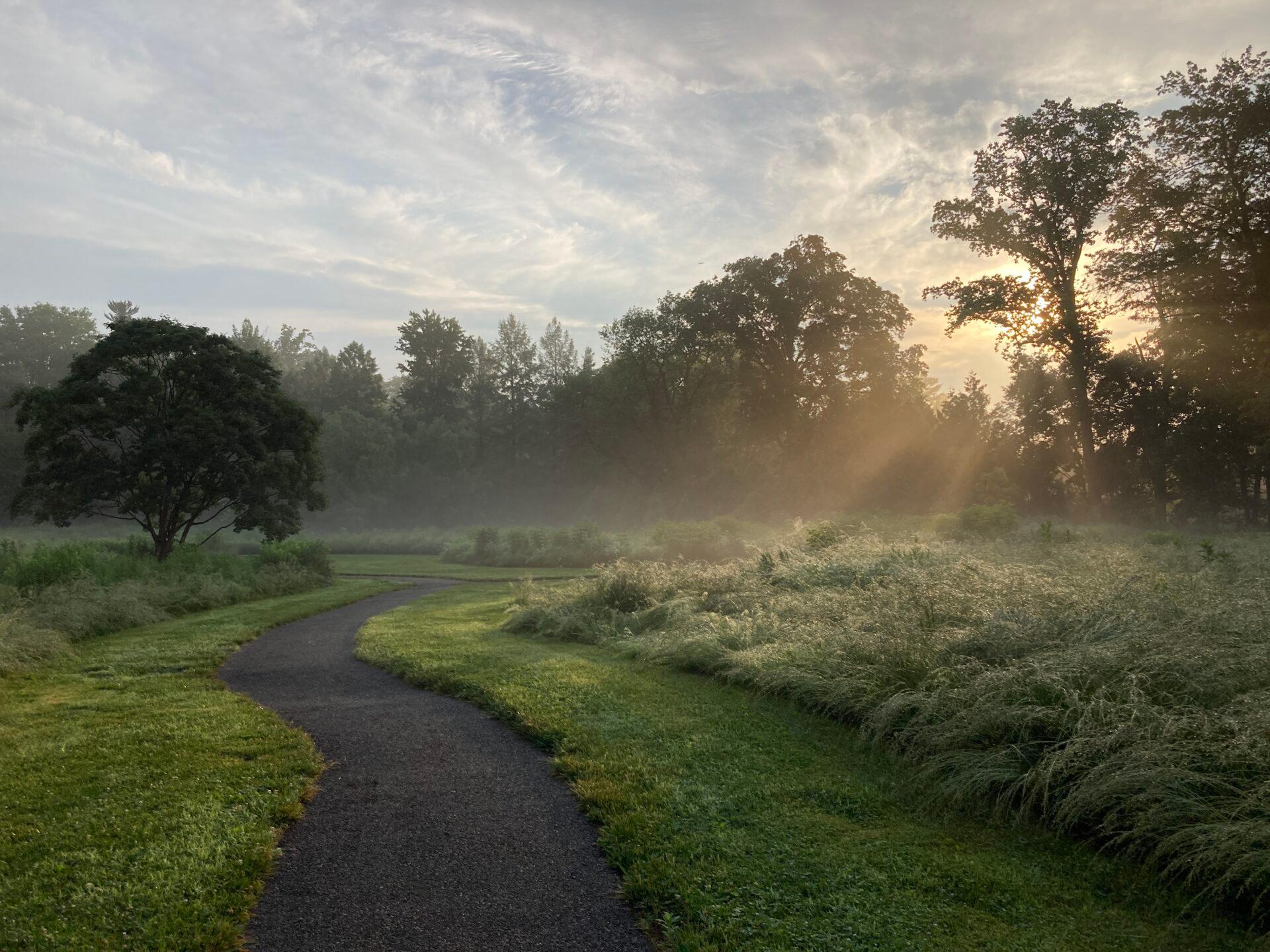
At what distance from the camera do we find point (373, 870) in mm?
3607

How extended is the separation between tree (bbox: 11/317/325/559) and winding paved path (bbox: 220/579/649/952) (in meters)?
12.0

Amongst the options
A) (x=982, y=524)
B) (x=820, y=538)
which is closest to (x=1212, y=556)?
(x=820, y=538)

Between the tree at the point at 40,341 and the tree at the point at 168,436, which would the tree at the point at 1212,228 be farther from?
the tree at the point at 40,341

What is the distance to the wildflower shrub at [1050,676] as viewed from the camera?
3598 mm

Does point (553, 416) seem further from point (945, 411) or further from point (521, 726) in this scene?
point (521, 726)

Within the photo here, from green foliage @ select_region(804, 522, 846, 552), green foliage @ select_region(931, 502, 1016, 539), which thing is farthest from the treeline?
green foliage @ select_region(804, 522, 846, 552)

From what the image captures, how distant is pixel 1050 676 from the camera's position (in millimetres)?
4609

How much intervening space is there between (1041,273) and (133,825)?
2588 centimetres

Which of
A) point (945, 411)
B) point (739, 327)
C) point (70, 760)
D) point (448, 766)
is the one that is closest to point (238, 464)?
point (70, 760)

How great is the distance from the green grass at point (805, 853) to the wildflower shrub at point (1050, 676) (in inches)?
10.2

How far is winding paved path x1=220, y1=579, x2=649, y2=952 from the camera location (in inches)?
121

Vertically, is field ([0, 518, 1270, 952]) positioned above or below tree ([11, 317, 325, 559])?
below

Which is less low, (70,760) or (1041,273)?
(1041,273)

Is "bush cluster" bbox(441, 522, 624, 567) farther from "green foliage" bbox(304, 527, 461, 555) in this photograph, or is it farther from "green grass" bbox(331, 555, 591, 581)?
"green foliage" bbox(304, 527, 461, 555)
